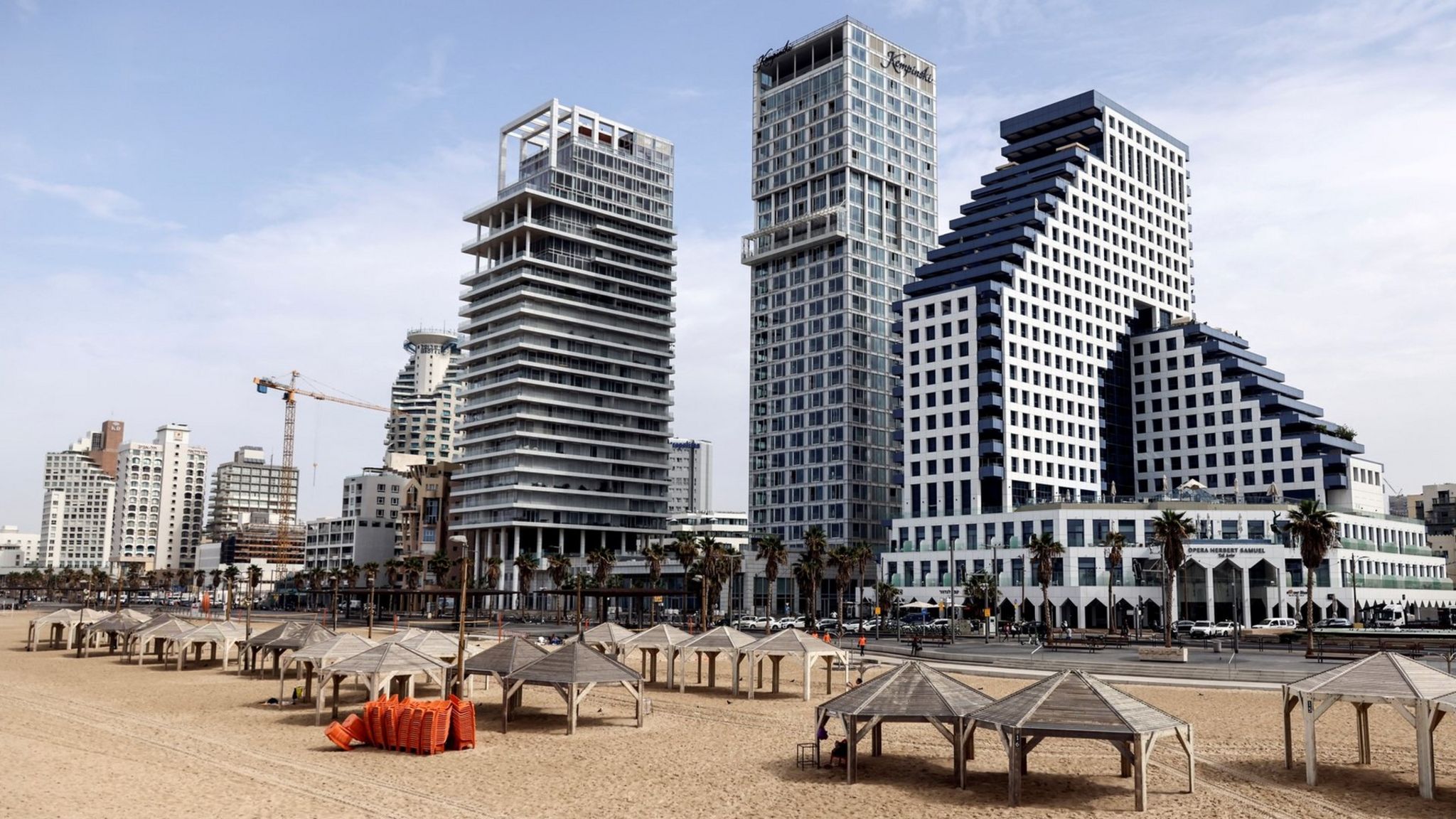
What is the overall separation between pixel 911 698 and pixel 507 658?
58.7ft

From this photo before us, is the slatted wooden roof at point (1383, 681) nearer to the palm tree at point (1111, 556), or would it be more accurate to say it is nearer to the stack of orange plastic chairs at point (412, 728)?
the stack of orange plastic chairs at point (412, 728)

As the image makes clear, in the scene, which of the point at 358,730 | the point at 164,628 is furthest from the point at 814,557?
the point at 358,730

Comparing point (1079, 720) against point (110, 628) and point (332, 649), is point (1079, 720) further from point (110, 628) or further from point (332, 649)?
point (110, 628)

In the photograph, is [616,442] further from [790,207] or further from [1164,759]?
[1164,759]

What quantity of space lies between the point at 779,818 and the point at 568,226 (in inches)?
6259

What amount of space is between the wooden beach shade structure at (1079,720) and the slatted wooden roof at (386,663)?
22181 mm

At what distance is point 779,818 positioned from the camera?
2916cm

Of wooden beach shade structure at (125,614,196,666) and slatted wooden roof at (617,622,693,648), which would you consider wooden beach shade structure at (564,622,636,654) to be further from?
wooden beach shade structure at (125,614,196,666)

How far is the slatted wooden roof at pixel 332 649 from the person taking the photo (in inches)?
1858

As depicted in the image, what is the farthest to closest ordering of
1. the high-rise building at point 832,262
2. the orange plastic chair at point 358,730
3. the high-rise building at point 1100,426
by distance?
the high-rise building at point 832,262 < the high-rise building at point 1100,426 < the orange plastic chair at point 358,730

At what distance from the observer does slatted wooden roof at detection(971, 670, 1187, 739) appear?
30.2 meters

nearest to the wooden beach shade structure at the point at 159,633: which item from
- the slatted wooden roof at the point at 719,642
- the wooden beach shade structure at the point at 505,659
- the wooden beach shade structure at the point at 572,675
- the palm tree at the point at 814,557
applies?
the wooden beach shade structure at the point at 505,659

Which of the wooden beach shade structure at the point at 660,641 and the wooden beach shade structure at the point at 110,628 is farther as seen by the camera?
the wooden beach shade structure at the point at 110,628

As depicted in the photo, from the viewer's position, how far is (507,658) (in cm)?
4516
